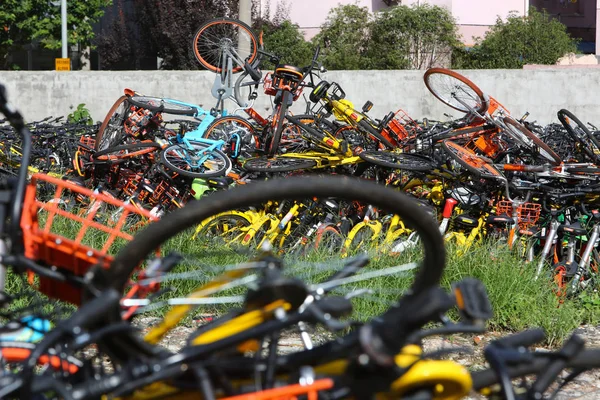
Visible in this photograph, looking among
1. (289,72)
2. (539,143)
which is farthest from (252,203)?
(289,72)

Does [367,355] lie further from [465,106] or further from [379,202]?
[465,106]

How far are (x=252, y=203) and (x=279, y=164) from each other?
4.39 meters

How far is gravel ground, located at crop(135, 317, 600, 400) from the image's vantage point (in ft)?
13.9

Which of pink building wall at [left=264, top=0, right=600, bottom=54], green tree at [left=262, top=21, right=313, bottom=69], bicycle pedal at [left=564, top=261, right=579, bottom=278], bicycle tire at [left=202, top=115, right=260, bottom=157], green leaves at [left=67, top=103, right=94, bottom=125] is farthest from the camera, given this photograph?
pink building wall at [left=264, top=0, right=600, bottom=54]

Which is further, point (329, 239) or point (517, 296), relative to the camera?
point (329, 239)

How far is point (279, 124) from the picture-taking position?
7.16 meters

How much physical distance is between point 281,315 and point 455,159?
440cm

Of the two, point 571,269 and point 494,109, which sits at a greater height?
point 494,109

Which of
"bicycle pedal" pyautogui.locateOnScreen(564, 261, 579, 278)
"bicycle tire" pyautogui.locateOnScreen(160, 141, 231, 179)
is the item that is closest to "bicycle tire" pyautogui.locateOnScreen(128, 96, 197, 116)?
"bicycle tire" pyautogui.locateOnScreen(160, 141, 231, 179)

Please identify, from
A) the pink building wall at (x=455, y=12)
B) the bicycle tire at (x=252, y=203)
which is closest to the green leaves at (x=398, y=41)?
the pink building wall at (x=455, y=12)

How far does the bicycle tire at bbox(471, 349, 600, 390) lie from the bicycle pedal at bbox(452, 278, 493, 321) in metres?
0.17

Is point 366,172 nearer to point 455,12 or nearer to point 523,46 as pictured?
point 523,46

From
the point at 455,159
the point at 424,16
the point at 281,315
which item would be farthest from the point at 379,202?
the point at 424,16

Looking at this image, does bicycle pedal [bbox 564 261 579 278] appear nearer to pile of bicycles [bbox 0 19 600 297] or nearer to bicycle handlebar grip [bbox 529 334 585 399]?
pile of bicycles [bbox 0 19 600 297]
